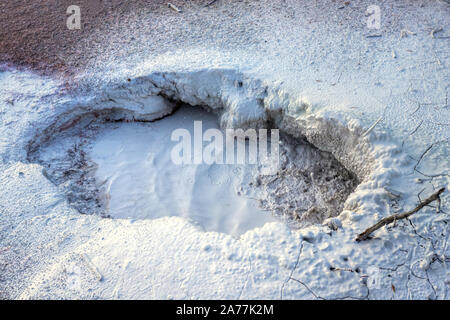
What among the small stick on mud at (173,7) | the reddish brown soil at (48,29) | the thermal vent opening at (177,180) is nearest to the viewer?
the thermal vent opening at (177,180)

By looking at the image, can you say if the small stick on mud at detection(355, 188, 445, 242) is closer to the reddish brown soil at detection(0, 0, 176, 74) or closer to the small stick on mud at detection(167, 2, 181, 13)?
the reddish brown soil at detection(0, 0, 176, 74)

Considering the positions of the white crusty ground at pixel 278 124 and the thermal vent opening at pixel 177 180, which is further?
the thermal vent opening at pixel 177 180

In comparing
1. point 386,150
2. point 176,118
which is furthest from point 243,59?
point 386,150

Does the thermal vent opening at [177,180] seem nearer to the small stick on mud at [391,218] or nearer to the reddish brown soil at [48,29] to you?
the small stick on mud at [391,218]

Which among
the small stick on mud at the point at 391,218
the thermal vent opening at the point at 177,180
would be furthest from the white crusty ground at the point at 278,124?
the thermal vent opening at the point at 177,180

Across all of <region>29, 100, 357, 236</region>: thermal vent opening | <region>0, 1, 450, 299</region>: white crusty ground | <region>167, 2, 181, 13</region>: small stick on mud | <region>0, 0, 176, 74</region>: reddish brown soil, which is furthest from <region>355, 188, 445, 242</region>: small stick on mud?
<region>167, 2, 181, 13</region>: small stick on mud
